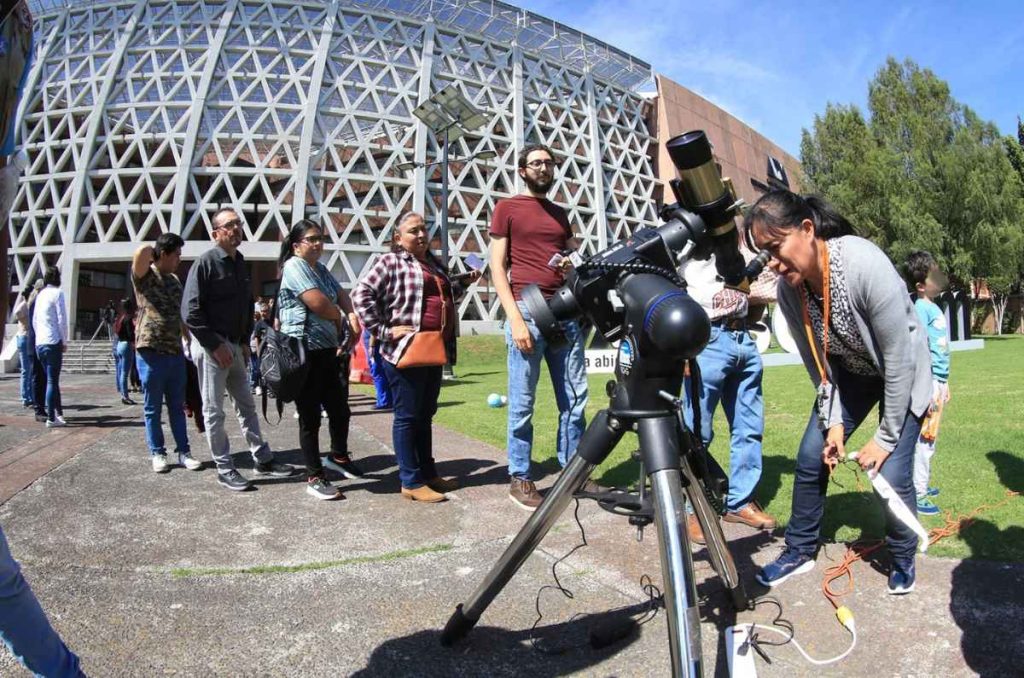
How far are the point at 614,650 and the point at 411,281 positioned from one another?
2905mm

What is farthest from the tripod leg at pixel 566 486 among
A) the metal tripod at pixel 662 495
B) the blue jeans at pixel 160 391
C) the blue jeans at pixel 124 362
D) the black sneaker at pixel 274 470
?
the blue jeans at pixel 124 362

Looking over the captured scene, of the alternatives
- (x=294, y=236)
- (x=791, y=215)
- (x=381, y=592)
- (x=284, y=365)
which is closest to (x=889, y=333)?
(x=791, y=215)

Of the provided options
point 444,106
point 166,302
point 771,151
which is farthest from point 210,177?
point 771,151

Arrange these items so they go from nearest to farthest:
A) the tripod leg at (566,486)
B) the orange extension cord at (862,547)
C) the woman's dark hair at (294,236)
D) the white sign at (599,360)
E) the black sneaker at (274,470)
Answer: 1. the tripod leg at (566,486)
2. the orange extension cord at (862,547)
3. the woman's dark hair at (294,236)
4. the black sneaker at (274,470)
5. the white sign at (599,360)

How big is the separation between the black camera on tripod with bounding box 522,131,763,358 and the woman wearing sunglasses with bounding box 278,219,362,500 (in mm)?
3009

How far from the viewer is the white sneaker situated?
5137 millimetres

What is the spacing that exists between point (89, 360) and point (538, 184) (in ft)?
91.4

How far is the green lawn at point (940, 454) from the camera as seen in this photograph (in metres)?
3.38

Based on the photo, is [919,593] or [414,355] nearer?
[919,593]

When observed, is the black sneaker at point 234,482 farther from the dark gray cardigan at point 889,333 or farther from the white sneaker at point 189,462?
the dark gray cardigan at point 889,333

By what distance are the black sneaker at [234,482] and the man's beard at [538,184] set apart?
291cm

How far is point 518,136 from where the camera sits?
129 feet

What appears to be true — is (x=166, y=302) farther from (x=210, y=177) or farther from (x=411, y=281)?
(x=210, y=177)

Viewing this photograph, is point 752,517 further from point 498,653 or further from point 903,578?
point 498,653
